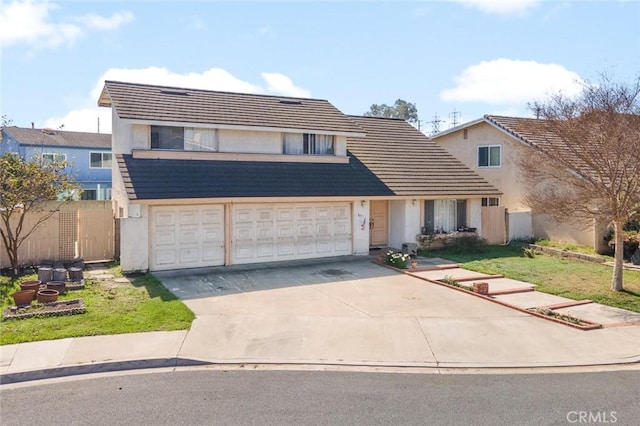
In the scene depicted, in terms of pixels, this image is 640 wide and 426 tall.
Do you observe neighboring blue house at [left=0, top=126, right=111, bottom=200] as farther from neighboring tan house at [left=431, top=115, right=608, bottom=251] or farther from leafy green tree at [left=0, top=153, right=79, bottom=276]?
neighboring tan house at [left=431, top=115, right=608, bottom=251]

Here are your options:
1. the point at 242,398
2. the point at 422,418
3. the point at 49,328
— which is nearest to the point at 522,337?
the point at 422,418

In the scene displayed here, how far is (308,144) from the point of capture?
20.4m

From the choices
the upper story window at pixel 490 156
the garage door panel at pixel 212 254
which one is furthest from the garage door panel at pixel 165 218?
the upper story window at pixel 490 156

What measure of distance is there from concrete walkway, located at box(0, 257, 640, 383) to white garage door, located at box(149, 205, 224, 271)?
1769mm

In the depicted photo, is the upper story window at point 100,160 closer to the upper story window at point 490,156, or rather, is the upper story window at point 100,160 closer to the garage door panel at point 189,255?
the garage door panel at point 189,255

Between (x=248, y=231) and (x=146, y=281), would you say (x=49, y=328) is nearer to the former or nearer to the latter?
(x=146, y=281)

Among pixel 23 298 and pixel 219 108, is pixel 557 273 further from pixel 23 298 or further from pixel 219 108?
pixel 23 298

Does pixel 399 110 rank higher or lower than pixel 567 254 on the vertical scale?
higher

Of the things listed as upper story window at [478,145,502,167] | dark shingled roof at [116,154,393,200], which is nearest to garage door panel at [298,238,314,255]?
dark shingled roof at [116,154,393,200]

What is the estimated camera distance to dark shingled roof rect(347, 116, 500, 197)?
21.0m

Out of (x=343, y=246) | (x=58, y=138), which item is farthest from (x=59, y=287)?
(x=58, y=138)

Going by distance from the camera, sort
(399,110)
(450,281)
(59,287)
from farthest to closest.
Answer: (399,110)
(450,281)
(59,287)

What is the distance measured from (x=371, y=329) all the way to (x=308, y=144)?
11.6 metres

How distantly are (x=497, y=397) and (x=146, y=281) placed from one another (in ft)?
34.5
